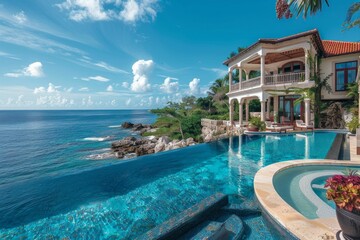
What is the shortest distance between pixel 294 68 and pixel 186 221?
1920 cm

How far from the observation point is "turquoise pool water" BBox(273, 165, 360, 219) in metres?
4.00

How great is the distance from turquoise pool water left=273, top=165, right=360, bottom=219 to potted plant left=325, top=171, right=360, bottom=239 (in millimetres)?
1387

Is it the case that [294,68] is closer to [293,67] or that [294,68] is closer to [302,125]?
[293,67]

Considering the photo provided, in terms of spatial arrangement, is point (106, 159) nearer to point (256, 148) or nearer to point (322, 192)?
point (256, 148)

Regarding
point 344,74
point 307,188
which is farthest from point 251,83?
point 307,188

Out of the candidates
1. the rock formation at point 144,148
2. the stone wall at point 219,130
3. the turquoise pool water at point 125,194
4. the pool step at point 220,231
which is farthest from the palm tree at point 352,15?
the rock formation at point 144,148

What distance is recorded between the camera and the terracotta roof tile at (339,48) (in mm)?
16423

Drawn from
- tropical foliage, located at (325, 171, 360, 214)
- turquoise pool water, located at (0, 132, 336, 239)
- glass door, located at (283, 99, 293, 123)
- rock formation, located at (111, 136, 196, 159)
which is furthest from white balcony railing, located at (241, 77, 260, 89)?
tropical foliage, located at (325, 171, 360, 214)

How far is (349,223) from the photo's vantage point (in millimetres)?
2506

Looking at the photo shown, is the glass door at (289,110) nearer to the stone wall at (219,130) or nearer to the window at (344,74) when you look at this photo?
the window at (344,74)

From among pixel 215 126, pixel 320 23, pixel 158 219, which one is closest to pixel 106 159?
pixel 215 126

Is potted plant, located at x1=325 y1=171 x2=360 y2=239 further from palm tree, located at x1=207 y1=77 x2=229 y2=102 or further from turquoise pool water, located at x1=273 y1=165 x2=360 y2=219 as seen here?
palm tree, located at x1=207 y1=77 x2=229 y2=102

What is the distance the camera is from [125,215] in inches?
182

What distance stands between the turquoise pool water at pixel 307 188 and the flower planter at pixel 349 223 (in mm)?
1322
